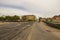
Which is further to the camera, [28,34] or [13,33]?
[13,33]
